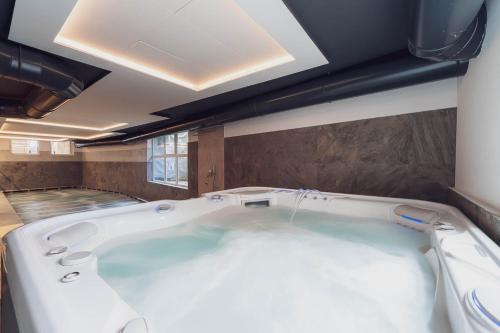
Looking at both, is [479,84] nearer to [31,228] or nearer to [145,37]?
[145,37]

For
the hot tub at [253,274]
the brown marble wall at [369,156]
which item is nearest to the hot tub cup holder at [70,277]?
the hot tub at [253,274]

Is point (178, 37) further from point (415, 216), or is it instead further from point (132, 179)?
point (132, 179)

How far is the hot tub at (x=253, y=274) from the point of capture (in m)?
0.66

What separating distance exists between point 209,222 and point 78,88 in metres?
1.96

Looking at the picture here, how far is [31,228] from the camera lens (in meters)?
1.32

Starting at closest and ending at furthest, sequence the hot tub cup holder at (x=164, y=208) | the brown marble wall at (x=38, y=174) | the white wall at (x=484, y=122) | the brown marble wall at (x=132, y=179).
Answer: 1. the white wall at (x=484, y=122)
2. the hot tub cup holder at (x=164, y=208)
3. the brown marble wall at (x=132, y=179)
4. the brown marble wall at (x=38, y=174)

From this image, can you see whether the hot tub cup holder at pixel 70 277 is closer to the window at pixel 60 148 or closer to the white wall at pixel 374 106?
the white wall at pixel 374 106

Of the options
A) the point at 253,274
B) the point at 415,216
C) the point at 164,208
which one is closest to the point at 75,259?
the point at 253,274

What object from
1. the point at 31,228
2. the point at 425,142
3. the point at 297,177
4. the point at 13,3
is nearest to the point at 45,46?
the point at 13,3

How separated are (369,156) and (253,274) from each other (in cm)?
204

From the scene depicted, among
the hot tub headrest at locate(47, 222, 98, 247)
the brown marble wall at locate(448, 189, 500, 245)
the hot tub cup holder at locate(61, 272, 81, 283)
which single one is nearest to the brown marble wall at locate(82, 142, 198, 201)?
the hot tub headrest at locate(47, 222, 98, 247)

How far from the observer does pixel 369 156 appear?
8.23ft

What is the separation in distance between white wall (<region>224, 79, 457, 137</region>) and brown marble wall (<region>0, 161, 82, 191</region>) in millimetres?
10723

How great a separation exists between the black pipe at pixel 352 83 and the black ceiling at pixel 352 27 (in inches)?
4.8
